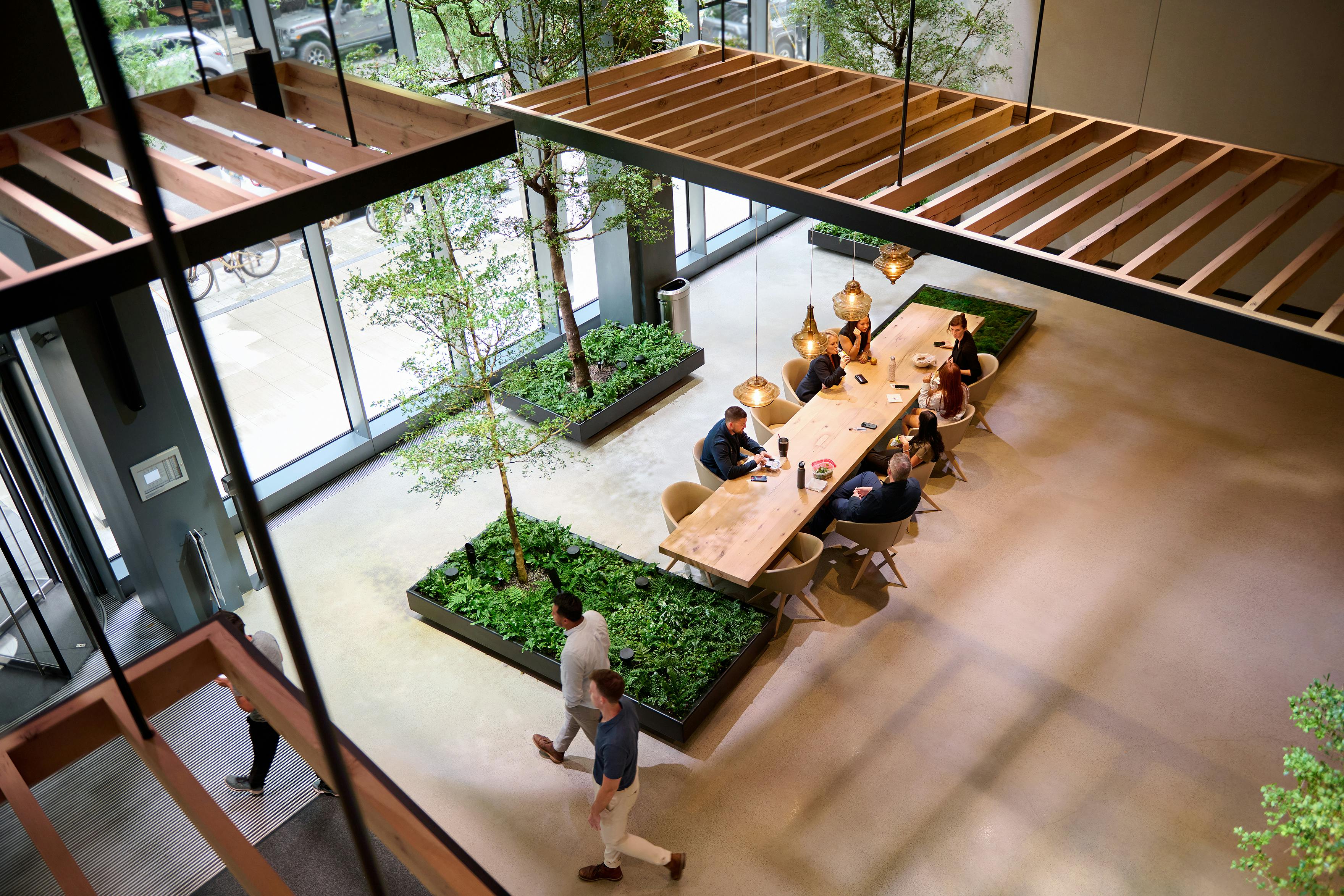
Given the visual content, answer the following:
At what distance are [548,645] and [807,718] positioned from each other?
6.18ft

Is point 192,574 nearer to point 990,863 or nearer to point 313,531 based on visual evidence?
point 313,531

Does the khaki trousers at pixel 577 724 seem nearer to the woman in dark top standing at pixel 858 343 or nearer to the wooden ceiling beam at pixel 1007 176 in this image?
the wooden ceiling beam at pixel 1007 176

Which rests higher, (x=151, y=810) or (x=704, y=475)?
(x=704, y=475)

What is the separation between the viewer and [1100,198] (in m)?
5.40

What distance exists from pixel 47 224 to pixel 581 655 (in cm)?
362

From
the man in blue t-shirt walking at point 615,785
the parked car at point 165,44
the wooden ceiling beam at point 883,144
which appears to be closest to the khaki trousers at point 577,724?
the man in blue t-shirt walking at point 615,785

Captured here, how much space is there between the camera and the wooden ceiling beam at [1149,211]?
15.5ft

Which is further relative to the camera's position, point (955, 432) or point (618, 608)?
point (955, 432)

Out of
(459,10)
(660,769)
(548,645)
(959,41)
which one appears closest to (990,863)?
(660,769)

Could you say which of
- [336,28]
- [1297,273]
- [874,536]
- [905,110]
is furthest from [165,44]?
[1297,273]

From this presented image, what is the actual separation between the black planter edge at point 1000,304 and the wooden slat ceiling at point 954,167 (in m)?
3.60

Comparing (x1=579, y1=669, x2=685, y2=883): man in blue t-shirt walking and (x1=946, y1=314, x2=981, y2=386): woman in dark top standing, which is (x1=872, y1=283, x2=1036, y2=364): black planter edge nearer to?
(x1=946, y1=314, x2=981, y2=386): woman in dark top standing

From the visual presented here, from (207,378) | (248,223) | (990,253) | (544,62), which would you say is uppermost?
(207,378)

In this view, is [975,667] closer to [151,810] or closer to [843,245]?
[151,810]
